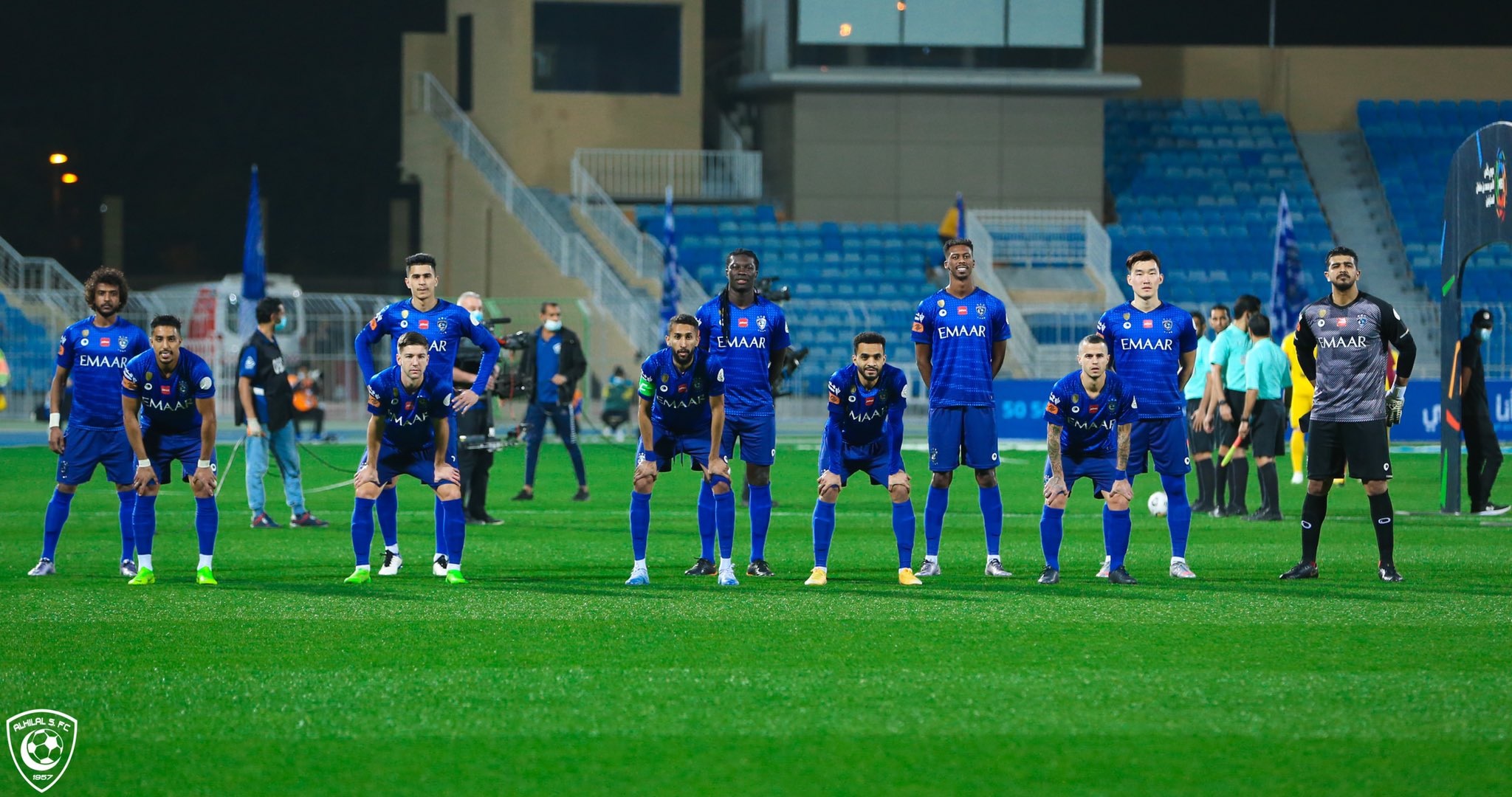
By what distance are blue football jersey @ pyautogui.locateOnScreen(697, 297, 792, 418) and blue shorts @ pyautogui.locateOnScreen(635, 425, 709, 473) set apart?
10.4 inches

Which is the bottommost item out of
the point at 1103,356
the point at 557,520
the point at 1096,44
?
the point at 557,520

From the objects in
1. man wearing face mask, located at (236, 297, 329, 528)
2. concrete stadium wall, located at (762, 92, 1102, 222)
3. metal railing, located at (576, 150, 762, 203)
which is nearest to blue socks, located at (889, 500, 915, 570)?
man wearing face mask, located at (236, 297, 329, 528)

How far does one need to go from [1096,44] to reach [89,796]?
36.2m

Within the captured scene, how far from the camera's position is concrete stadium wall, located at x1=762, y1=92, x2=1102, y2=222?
38625 mm

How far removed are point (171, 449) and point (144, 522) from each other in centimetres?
56

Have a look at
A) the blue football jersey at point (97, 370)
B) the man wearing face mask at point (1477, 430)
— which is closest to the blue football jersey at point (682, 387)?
the blue football jersey at point (97, 370)

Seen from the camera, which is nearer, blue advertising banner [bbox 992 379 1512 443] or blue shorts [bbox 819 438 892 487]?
Result: blue shorts [bbox 819 438 892 487]

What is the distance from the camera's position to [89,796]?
5.39 meters

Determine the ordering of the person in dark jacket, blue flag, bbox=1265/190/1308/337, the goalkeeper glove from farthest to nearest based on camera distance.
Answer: blue flag, bbox=1265/190/1308/337 → the person in dark jacket → the goalkeeper glove

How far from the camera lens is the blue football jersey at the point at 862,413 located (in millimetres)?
10219

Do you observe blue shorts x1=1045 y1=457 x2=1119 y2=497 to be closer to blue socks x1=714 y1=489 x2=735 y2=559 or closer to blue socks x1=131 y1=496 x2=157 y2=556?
blue socks x1=714 y1=489 x2=735 y2=559

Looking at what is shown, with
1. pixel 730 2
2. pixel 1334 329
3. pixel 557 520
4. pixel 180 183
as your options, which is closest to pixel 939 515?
pixel 1334 329

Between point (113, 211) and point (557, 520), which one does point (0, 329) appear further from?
point (557, 520)

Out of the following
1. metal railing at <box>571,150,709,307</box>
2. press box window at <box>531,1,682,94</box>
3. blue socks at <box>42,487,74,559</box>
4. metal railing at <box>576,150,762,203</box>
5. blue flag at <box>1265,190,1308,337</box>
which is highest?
press box window at <box>531,1,682,94</box>
